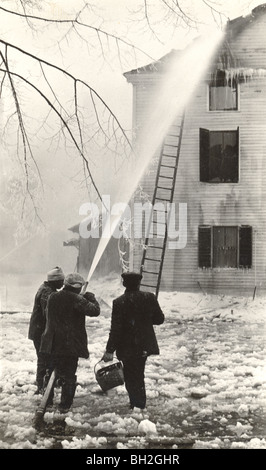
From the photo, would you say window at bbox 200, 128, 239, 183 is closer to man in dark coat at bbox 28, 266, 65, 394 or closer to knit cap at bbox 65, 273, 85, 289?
man in dark coat at bbox 28, 266, 65, 394

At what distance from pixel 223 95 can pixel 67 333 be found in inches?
356

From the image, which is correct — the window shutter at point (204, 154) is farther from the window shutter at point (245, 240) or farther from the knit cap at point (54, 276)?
the knit cap at point (54, 276)

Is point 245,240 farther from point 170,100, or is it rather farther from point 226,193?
point 170,100

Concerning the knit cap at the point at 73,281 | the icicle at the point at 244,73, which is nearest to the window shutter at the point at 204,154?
the icicle at the point at 244,73

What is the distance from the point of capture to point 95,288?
30.8 feet

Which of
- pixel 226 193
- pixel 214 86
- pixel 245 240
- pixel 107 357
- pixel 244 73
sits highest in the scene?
pixel 244 73

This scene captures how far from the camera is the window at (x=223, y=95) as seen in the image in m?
12.4

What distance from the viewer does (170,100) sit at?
11.4 metres

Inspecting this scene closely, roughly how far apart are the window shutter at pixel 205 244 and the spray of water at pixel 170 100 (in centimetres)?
288

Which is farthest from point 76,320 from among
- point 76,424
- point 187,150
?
point 187,150

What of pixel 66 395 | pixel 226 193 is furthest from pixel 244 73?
pixel 66 395

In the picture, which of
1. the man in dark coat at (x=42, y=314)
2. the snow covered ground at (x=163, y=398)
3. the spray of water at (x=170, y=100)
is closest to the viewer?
the snow covered ground at (x=163, y=398)

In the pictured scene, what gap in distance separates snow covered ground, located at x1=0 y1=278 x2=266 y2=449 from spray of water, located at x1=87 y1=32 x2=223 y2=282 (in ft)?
5.94
